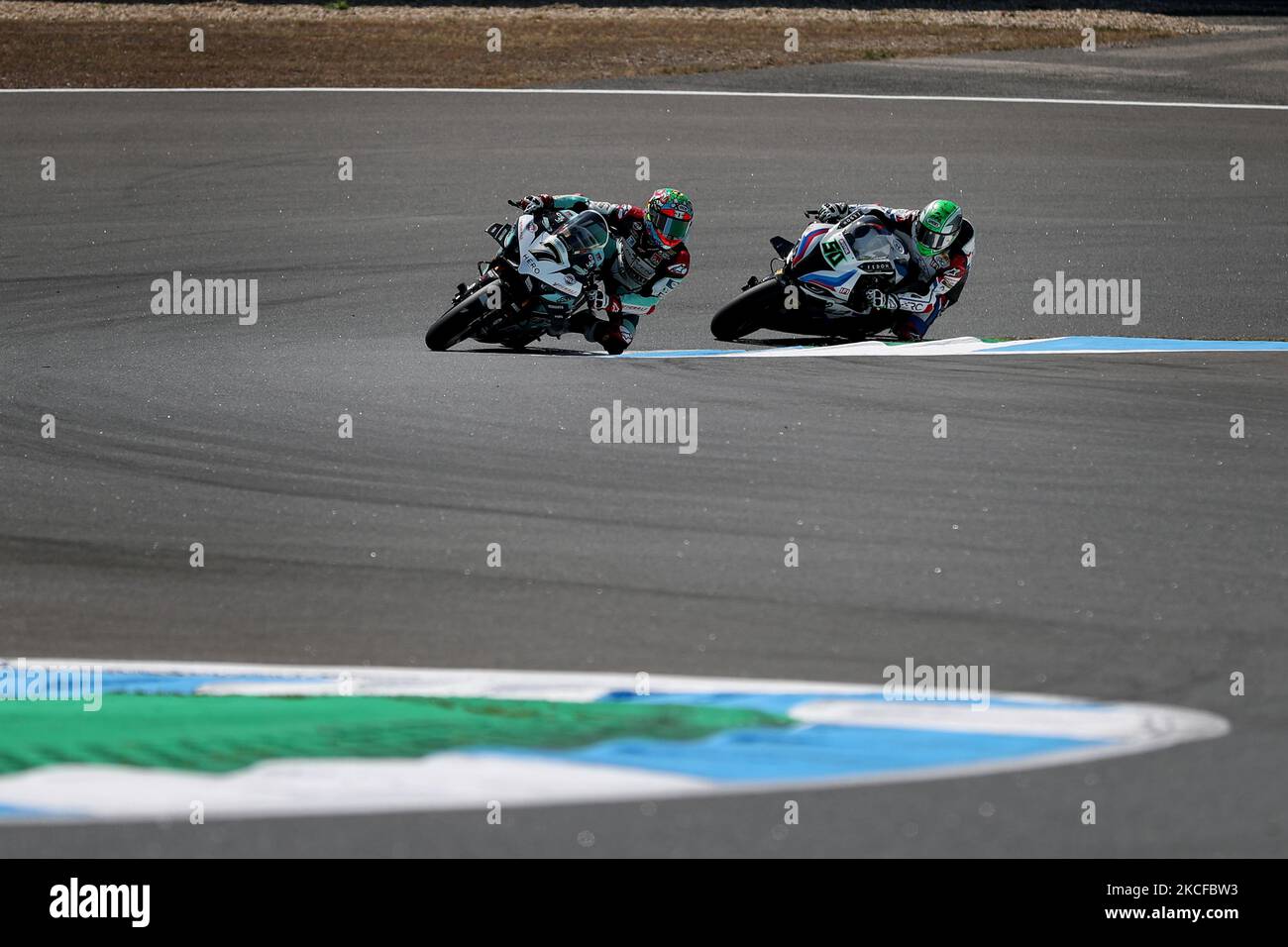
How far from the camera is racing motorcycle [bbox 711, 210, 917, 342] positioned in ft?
36.7

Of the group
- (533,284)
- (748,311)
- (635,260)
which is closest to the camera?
(533,284)

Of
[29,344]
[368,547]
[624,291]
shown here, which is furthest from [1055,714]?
[29,344]

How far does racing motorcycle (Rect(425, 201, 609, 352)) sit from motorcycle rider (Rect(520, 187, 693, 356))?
0.11m

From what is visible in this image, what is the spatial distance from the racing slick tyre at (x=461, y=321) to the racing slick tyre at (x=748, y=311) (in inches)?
66.7

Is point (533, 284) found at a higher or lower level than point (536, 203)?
lower

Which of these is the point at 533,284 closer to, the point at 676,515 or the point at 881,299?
the point at 881,299

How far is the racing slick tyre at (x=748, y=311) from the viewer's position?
11.3 m

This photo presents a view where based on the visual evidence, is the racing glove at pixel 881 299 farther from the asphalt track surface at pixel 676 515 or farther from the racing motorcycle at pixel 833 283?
the asphalt track surface at pixel 676 515

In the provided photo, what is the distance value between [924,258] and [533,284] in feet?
8.92

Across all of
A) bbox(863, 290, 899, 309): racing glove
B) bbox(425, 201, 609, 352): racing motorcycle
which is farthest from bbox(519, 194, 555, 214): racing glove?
bbox(863, 290, 899, 309): racing glove

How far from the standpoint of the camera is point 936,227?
11.1 meters

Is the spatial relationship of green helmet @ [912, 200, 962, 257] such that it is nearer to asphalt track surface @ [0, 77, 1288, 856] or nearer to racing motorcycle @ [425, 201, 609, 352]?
asphalt track surface @ [0, 77, 1288, 856]

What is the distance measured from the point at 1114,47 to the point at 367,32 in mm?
9731

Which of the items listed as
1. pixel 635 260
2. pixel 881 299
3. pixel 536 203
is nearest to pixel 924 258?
Result: pixel 881 299
